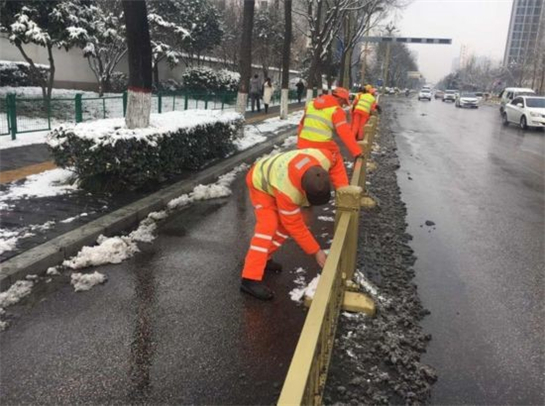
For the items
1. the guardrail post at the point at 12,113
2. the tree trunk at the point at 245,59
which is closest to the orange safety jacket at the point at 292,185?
the guardrail post at the point at 12,113

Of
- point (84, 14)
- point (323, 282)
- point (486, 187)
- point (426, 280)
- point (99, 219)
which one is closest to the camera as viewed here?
point (323, 282)

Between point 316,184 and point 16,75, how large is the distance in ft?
60.7

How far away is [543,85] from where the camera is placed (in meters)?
59.4

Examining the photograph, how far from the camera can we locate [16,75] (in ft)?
60.1

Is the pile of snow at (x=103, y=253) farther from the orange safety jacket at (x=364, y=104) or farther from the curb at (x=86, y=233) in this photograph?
the orange safety jacket at (x=364, y=104)

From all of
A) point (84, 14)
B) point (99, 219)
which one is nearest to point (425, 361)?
point (99, 219)

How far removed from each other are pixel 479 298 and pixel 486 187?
543cm

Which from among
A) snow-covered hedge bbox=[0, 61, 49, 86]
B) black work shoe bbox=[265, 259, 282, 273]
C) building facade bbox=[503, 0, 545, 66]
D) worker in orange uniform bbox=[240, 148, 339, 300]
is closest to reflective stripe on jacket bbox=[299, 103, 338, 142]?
black work shoe bbox=[265, 259, 282, 273]

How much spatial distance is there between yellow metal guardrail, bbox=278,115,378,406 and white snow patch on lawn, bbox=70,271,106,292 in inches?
82.3

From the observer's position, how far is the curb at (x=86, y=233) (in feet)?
13.6

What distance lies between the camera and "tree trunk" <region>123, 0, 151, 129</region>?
7.22 meters

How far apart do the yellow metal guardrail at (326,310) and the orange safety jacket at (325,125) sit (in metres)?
0.85

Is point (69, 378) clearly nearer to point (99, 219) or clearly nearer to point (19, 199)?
point (99, 219)

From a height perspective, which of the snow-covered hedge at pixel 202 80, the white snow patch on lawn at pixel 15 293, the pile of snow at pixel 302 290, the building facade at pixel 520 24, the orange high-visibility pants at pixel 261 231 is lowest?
the white snow patch on lawn at pixel 15 293
